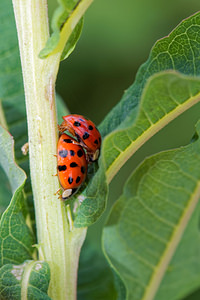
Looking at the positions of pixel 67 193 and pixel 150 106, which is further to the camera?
pixel 67 193

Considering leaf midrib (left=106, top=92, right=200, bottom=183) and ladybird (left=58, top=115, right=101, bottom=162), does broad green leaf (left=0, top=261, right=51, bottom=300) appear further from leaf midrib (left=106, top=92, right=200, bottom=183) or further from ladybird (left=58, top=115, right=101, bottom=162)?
ladybird (left=58, top=115, right=101, bottom=162)

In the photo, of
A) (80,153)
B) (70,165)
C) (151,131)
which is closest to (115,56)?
(80,153)

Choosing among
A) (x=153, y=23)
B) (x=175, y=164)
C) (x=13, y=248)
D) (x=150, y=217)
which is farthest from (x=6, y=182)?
(x=153, y=23)

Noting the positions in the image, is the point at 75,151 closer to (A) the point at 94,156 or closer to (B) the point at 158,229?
(A) the point at 94,156

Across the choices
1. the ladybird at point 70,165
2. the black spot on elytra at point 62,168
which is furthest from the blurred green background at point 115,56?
the black spot on elytra at point 62,168

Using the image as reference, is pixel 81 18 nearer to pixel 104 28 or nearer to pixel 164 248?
pixel 164 248

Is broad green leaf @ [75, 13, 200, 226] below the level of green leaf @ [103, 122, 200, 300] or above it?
above

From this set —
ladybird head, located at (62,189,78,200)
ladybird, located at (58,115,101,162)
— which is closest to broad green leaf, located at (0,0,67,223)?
ladybird, located at (58,115,101,162)
